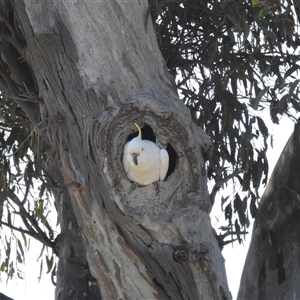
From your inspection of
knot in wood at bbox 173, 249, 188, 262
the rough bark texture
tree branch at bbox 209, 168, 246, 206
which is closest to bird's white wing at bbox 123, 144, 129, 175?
knot in wood at bbox 173, 249, 188, 262

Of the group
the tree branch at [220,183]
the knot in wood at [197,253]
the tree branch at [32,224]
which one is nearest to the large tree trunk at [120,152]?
the knot in wood at [197,253]

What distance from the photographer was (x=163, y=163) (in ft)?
10.2

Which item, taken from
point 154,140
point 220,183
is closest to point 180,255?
point 154,140

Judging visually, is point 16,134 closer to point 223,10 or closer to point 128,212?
point 223,10

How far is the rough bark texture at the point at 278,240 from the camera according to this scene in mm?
4105

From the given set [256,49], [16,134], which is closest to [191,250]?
[256,49]

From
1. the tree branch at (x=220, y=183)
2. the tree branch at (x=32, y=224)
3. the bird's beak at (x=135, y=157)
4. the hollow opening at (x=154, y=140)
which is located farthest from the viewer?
the tree branch at (x=32, y=224)

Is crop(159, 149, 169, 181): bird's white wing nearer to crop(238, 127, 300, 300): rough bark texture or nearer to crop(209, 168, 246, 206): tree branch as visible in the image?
crop(209, 168, 246, 206): tree branch

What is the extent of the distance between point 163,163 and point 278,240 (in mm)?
1284

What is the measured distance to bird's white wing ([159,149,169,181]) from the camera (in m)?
3.10

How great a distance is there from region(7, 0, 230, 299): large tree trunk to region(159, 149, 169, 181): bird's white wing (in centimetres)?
4

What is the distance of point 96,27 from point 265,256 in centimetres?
153

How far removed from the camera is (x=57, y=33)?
133 inches

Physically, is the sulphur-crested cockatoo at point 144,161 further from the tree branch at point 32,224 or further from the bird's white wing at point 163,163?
the tree branch at point 32,224
